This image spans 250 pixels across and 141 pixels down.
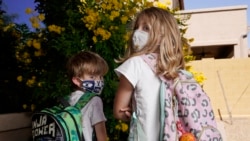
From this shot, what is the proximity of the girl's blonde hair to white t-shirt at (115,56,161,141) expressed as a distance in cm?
6

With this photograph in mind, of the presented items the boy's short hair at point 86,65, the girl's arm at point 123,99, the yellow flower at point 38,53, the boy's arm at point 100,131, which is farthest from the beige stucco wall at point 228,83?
the girl's arm at point 123,99

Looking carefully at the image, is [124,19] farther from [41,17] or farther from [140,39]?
[140,39]

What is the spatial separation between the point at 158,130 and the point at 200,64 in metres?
11.6

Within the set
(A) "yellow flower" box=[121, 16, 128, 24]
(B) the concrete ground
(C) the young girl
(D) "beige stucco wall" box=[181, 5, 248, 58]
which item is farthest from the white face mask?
(D) "beige stucco wall" box=[181, 5, 248, 58]

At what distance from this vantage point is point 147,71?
215cm

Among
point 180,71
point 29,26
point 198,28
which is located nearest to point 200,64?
point 198,28

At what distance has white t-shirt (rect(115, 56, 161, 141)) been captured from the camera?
2084 mm

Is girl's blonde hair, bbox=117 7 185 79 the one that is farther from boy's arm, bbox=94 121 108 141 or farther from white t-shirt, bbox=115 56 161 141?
boy's arm, bbox=94 121 108 141

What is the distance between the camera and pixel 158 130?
207cm

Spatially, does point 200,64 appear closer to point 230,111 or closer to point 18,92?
point 230,111

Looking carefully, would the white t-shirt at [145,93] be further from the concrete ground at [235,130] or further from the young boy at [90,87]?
the concrete ground at [235,130]

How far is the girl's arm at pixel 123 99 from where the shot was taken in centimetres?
214

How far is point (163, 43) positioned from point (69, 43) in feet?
6.01

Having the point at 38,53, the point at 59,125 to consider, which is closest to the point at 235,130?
the point at 38,53
